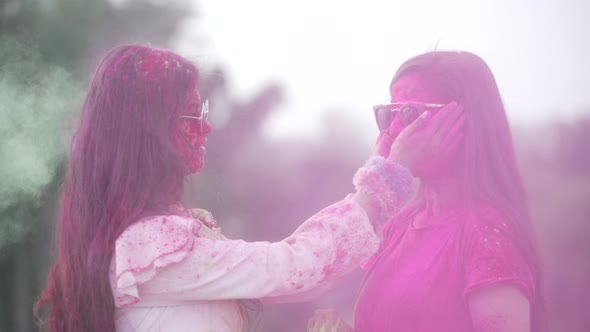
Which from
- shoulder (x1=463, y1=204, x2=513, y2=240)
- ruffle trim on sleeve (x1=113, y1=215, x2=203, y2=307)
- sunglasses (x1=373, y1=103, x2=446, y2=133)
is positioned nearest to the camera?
ruffle trim on sleeve (x1=113, y1=215, x2=203, y2=307)

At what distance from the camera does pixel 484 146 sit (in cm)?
179

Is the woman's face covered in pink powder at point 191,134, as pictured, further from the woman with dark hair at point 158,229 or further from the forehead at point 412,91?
the forehead at point 412,91

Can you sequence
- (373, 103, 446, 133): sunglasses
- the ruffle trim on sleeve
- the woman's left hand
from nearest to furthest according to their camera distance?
the ruffle trim on sleeve → (373, 103, 446, 133): sunglasses → the woman's left hand

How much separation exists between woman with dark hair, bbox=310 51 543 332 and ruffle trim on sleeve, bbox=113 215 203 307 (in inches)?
25.6

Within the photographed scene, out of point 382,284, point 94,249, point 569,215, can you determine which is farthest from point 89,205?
point 569,215

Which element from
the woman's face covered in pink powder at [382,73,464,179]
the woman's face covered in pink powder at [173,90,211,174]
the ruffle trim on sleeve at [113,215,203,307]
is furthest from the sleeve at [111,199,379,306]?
the woman's face covered in pink powder at [382,73,464,179]

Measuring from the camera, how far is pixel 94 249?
162 centimetres

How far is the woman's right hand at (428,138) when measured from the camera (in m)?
1.71

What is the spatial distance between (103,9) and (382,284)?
178 cm

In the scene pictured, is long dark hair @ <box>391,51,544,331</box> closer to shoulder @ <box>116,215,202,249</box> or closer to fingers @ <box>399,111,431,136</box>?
fingers @ <box>399,111,431,136</box>

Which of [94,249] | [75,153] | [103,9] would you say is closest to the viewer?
[94,249]

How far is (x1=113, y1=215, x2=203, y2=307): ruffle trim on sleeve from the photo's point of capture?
156cm

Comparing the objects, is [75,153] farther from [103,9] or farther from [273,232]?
[103,9]

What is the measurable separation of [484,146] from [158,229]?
0.95 metres
